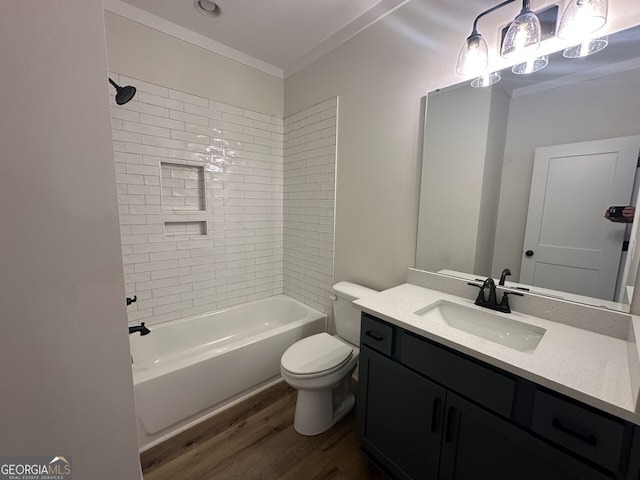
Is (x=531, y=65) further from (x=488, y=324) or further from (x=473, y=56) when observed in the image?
(x=488, y=324)

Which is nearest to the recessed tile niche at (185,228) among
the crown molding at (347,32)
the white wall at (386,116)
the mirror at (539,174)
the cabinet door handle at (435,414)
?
the white wall at (386,116)

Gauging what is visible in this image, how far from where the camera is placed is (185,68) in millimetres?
1943

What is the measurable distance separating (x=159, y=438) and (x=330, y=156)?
220 cm

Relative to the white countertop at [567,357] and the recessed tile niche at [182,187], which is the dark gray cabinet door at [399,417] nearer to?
the white countertop at [567,357]

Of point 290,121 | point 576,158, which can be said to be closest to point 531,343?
point 576,158

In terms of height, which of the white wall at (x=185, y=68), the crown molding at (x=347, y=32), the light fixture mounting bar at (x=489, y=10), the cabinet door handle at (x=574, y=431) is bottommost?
the cabinet door handle at (x=574, y=431)

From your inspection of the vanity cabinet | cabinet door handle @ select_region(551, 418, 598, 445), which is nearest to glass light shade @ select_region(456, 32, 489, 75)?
the vanity cabinet

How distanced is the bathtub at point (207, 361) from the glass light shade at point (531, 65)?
6.60 ft

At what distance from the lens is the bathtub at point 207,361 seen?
1477 mm

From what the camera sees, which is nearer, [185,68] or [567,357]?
[567,357]

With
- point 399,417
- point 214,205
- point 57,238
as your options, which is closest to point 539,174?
point 399,417

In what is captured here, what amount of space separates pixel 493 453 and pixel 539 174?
1.15m

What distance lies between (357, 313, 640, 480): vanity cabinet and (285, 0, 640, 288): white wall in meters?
0.69

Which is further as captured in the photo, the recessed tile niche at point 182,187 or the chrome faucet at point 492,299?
the recessed tile niche at point 182,187
